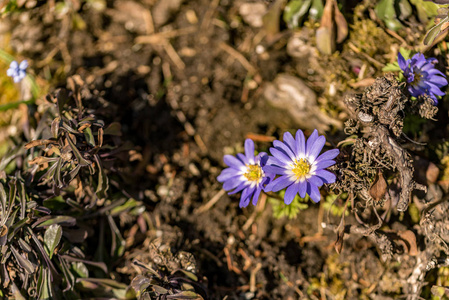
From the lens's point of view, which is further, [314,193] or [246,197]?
[246,197]

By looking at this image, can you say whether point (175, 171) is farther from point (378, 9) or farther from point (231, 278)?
point (378, 9)

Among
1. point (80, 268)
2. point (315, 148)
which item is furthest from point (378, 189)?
point (80, 268)

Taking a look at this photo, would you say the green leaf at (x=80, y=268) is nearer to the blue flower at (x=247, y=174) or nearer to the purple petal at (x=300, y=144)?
the blue flower at (x=247, y=174)

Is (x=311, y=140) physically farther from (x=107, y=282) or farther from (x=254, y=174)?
(x=107, y=282)

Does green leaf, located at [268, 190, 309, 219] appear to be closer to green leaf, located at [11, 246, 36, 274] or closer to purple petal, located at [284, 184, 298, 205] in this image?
purple petal, located at [284, 184, 298, 205]

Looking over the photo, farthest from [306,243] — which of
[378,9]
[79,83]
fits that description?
[79,83]

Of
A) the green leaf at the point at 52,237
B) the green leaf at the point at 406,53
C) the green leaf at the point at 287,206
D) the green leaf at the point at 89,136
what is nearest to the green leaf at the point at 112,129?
the green leaf at the point at 89,136
